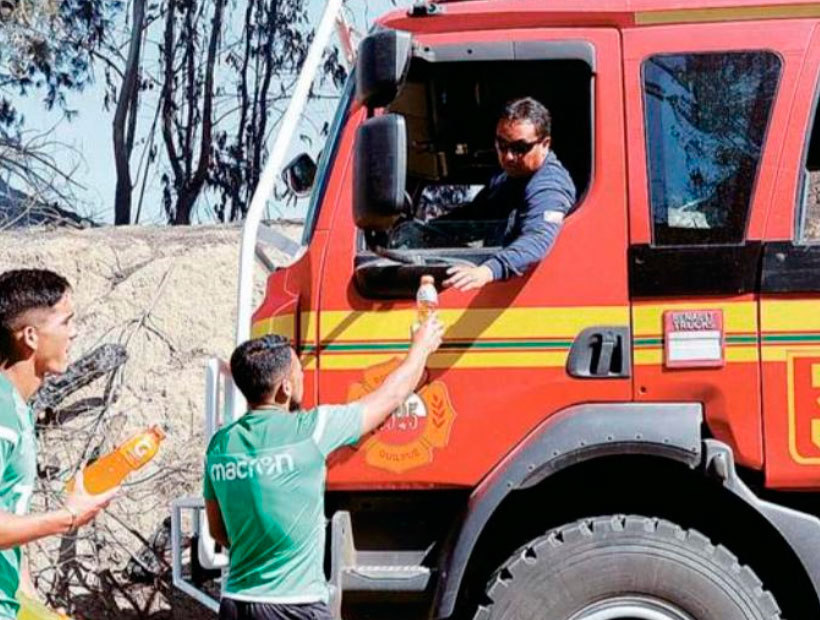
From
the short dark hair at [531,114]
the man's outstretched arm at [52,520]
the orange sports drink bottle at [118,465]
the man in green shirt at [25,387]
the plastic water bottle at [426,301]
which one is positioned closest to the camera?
the man's outstretched arm at [52,520]

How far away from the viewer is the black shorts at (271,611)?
148 inches

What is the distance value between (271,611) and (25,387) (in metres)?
0.96

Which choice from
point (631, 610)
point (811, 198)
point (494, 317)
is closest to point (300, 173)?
point (494, 317)

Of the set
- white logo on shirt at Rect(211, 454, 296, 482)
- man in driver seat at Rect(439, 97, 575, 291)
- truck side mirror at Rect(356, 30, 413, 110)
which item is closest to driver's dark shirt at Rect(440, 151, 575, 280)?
man in driver seat at Rect(439, 97, 575, 291)

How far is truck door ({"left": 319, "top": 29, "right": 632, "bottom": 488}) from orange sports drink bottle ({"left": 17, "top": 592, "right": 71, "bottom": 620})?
1259 mm

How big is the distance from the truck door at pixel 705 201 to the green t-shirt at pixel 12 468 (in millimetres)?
2019

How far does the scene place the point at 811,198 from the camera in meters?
4.41

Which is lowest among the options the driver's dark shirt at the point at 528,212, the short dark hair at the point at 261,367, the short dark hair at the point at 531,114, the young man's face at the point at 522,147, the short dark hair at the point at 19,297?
the short dark hair at the point at 261,367

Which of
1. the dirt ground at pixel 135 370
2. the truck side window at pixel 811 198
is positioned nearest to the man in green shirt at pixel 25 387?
→ the truck side window at pixel 811 198

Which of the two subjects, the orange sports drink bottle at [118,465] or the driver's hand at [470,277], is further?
the driver's hand at [470,277]

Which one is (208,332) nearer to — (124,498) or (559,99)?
(124,498)

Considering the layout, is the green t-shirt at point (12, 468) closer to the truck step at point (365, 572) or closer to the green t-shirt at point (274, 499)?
the green t-shirt at point (274, 499)

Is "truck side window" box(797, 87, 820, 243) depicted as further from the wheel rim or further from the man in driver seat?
the wheel rim

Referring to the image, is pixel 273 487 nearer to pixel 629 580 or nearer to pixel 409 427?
pixel 409 427
